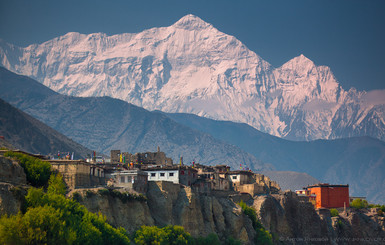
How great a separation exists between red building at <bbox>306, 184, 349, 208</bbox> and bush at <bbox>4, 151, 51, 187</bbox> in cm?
11393

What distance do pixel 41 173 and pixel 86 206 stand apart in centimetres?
881

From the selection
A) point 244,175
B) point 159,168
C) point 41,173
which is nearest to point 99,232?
point 41,173

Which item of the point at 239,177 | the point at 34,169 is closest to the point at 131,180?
the point at 34,169

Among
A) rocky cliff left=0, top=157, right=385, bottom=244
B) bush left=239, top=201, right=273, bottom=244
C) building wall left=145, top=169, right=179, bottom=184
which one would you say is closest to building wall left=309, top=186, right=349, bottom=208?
rocky cliff left=0, top=157, right=385, bottom=244

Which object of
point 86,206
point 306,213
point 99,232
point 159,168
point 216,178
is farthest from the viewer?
point 306,213

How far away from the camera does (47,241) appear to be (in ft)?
223

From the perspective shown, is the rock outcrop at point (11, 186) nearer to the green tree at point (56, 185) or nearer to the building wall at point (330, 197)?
the green tree at point (56, 185)

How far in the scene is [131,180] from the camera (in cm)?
10638

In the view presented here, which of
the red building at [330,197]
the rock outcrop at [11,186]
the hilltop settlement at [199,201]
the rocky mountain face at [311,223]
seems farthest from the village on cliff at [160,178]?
the rock outcrop at [11,186]

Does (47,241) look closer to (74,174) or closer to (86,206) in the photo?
(86,206)

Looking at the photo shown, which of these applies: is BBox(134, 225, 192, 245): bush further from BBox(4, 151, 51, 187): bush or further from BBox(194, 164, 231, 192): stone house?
BBox(194, 164, 231, 192): stone house

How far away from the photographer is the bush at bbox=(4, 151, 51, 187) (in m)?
88.8

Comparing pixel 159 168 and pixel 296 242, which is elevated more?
pixel 159 168

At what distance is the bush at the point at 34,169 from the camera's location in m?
88.8
